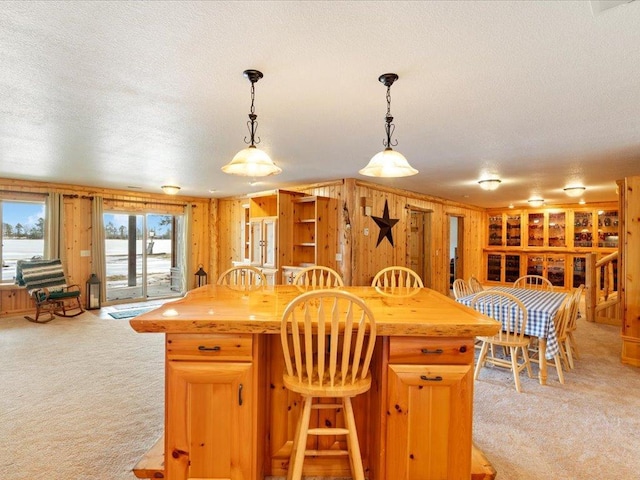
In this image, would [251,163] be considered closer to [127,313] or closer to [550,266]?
[127,313]

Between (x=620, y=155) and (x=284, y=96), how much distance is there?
3.87 metres

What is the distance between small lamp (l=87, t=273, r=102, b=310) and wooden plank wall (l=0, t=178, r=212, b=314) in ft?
0.76

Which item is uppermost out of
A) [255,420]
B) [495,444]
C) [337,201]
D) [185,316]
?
[337,201]

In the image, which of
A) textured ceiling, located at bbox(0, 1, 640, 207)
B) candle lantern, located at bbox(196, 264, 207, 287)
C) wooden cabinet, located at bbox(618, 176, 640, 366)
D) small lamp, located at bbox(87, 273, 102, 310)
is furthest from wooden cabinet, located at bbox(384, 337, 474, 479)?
candle lantern, located at bbox(196, 264, 207, 287)

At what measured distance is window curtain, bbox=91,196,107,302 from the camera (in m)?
6.46

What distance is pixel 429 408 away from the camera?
1.66 m

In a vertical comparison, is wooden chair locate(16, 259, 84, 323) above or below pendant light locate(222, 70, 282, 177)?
below

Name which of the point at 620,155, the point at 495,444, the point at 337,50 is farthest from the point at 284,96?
the point at 620,155

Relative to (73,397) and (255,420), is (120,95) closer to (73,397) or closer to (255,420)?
(255,420)

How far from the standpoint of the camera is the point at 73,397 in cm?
284

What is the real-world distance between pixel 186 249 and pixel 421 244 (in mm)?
5277

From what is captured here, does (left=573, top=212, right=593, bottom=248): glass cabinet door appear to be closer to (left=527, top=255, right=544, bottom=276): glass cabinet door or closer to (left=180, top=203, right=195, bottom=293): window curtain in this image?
(left=527, top=255, right=544, bottom=276): glass cabinet door

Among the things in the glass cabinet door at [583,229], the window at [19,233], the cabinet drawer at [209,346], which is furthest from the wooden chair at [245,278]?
the glass cabinet door at [583,229]

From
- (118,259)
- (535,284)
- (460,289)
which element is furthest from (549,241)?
(118,259)
